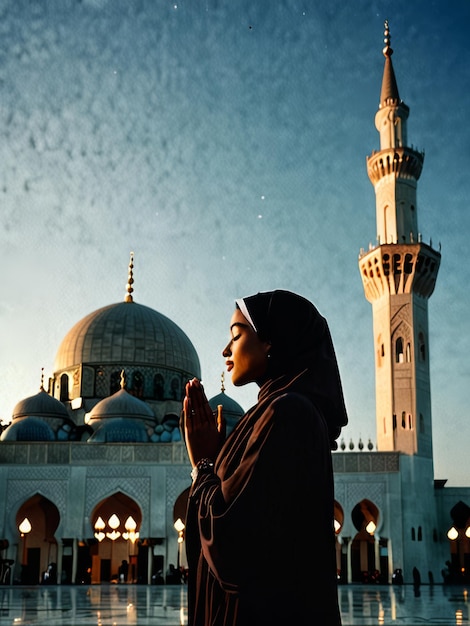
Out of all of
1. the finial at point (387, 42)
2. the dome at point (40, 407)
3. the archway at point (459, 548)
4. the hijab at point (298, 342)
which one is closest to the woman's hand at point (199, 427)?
the hijab at point (298, 342)

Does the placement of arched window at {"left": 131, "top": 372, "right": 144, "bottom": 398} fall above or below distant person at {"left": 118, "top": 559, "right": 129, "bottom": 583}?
above

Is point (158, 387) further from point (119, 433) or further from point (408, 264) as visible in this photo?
point (408, 264)

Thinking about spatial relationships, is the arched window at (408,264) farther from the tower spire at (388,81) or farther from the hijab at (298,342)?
the hijab at (298,342)

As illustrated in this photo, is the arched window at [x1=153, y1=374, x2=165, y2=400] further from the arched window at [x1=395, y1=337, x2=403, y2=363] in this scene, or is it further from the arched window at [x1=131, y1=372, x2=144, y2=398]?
the arched window at [x1=395, y1=337, x2=403, y2=363]

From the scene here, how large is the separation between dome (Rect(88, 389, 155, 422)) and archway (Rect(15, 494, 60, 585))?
9.99 feet

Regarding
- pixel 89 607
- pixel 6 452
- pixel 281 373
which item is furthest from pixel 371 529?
pixel 281 373

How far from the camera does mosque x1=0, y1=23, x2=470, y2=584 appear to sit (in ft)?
69.4

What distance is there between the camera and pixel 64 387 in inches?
1133

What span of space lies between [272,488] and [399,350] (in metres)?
20.9

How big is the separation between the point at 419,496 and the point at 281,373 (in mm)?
20652

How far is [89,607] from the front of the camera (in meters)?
10.5

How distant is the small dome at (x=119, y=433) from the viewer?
23688mm

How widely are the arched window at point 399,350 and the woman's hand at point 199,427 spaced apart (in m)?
20.6

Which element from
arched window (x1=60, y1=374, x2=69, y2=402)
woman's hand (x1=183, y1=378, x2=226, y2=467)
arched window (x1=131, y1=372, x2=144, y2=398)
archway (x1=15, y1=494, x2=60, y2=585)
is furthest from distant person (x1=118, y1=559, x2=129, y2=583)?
woman's hand (x1=183, y1=378, x2=226, y2=467)
